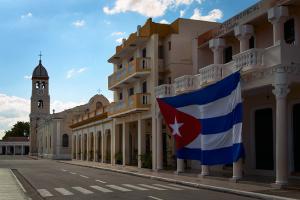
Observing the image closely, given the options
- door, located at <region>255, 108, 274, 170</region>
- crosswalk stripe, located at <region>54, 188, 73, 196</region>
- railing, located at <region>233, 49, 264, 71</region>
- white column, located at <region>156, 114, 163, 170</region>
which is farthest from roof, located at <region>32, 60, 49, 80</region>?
railing, located at <region>233, 49, 264, 71</region>

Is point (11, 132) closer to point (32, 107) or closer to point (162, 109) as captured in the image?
point (32, 107)

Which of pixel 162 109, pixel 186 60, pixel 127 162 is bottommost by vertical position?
pixel 127 162

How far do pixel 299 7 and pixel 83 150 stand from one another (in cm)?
4502

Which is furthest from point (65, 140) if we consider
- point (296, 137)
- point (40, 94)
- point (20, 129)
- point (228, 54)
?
point (20, 129)

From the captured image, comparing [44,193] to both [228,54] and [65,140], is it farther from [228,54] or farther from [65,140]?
[65,140]

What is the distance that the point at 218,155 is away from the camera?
2238 centimetres

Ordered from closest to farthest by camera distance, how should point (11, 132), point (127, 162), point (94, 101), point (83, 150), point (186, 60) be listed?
point (186, 60), point (127, 162), point (83, 150), point (94, 101), point (11, 132)

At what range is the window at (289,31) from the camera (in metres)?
21.7

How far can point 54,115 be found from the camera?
7581cm

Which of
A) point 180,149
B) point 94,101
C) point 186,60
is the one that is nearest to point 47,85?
point 94,101

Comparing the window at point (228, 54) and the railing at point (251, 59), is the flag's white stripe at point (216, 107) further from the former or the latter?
the window at point (228, 54)

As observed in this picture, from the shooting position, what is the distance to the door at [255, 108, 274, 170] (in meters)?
25.0

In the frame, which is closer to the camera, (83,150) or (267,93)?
(267,93)

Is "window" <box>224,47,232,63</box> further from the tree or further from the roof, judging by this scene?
the tree
